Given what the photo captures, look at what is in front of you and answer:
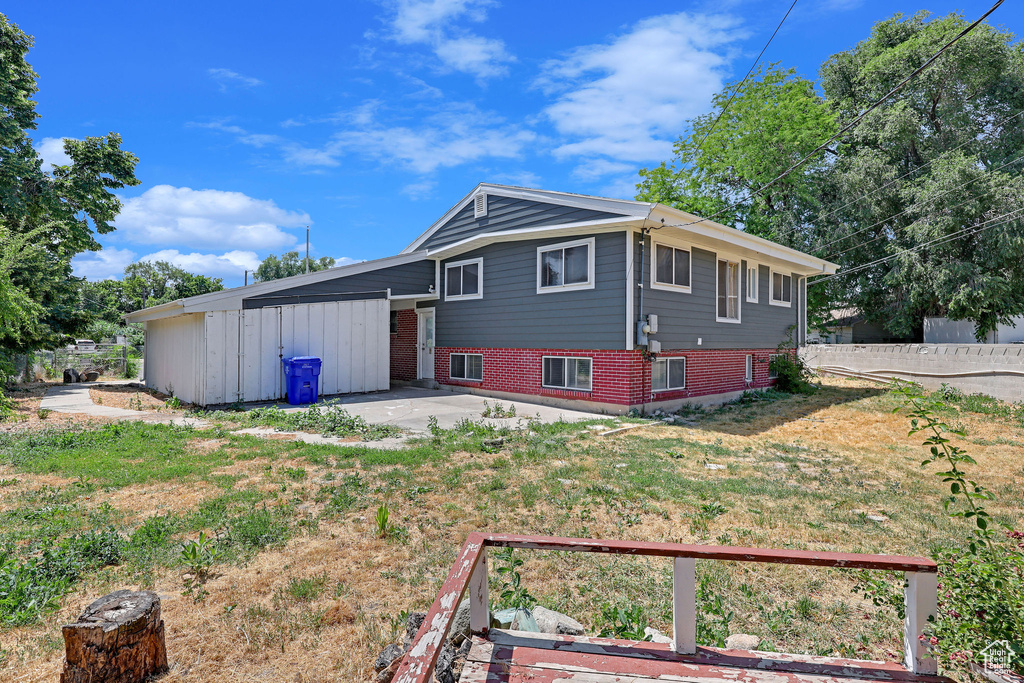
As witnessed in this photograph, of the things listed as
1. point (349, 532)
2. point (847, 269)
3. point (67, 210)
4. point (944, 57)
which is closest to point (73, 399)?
point (67, 210)

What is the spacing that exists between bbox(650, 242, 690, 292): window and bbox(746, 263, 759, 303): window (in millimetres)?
3731

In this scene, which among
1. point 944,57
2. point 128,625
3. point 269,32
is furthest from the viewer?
point 944,57

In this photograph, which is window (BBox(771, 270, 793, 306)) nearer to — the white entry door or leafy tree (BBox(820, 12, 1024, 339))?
leafy tree (BBox(820, 12, 1024, 339))

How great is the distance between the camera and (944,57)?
22.7m

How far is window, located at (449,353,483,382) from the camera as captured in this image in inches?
569

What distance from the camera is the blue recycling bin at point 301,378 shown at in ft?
39.8

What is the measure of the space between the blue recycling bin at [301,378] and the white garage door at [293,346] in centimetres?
66

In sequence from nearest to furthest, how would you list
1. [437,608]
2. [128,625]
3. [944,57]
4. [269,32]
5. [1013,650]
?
1. [437,608]
2. [1013,650]
3. [128,625]
4. [269,32]
5. [944,57]

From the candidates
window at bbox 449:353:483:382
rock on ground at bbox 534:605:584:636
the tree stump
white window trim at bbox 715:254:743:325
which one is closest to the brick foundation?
window at bbox 449:353:483:382

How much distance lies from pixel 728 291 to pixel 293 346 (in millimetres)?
11812

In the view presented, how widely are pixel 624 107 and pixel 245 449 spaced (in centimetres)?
929

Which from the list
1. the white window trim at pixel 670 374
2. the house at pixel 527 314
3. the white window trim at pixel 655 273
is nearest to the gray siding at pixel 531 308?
the house at pixel 527 314

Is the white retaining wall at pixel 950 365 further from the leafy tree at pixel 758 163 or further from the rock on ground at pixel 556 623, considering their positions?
the rock on ground at pixel 556 623

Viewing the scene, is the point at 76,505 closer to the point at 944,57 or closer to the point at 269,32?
the point at 269,32
